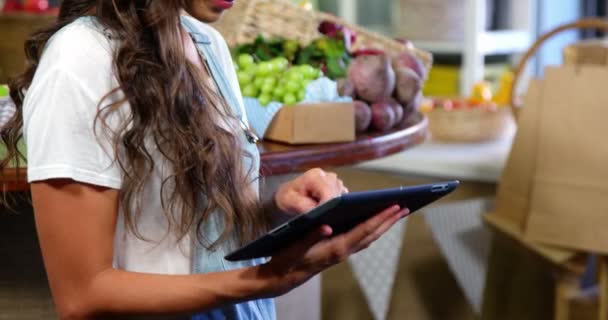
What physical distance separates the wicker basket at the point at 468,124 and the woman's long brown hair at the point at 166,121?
218 cm

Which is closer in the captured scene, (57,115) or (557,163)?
(57,115)

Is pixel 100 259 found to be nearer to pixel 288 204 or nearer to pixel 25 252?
pixel 288 204

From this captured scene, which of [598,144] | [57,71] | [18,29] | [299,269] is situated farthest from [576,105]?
[57,71]

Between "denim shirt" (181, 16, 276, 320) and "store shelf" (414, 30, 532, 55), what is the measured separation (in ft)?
8.33

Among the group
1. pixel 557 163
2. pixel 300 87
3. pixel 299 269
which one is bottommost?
pixel 557 163

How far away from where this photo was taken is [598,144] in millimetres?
2596

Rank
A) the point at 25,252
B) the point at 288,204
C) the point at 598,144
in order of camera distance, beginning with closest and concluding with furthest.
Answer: the point at 288,204 → the point at 25,252 → the point at 598,144

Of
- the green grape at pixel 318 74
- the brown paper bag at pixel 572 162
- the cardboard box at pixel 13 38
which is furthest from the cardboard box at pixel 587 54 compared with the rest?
the cardboard box at pixel 13 38

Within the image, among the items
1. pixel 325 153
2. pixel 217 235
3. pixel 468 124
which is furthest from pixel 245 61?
pixel 468 124

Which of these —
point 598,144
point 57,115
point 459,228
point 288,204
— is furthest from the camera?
point 459,228

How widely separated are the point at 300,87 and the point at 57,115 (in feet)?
2.97

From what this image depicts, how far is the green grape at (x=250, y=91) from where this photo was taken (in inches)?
76.3

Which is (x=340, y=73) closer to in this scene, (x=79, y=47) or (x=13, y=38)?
(x=13, y=38)

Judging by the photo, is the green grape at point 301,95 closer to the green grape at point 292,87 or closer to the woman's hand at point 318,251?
the green grape at point 292,87
